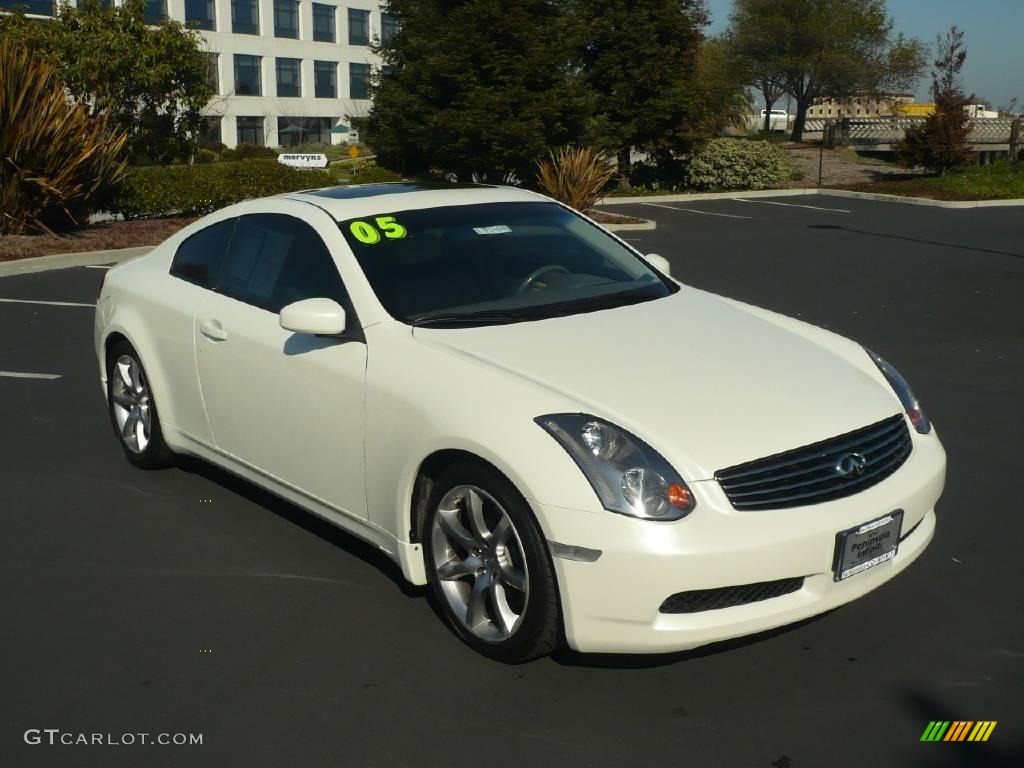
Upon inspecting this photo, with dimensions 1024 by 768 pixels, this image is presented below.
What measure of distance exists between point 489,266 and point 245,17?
242 feet

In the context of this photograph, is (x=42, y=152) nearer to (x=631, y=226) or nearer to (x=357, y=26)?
(x=631, y=226)

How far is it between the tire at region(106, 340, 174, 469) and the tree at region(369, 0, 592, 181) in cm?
2145

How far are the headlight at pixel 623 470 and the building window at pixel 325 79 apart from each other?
78.6 metres

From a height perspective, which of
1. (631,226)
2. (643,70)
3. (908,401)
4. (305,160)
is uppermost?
(643,70)

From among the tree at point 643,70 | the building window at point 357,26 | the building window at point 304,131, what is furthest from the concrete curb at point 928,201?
the building window at point 357,26

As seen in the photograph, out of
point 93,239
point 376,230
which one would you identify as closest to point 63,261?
point 93,239

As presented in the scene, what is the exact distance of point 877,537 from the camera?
404 cm

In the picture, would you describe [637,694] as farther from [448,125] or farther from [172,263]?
[448,125]

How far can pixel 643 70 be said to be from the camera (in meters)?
31.6

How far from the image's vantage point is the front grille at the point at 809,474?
383cm

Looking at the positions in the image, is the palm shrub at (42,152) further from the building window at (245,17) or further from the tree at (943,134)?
the building window at (245,17)

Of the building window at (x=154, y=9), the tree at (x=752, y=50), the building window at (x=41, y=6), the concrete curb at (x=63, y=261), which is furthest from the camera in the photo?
the building window at (x=154, y=9)

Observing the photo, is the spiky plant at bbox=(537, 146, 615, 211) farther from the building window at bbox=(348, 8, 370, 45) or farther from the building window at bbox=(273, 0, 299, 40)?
the building window at bbox=(348, 8, 370, 45)

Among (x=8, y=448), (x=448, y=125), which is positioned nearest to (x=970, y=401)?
(x=8, y=448)
